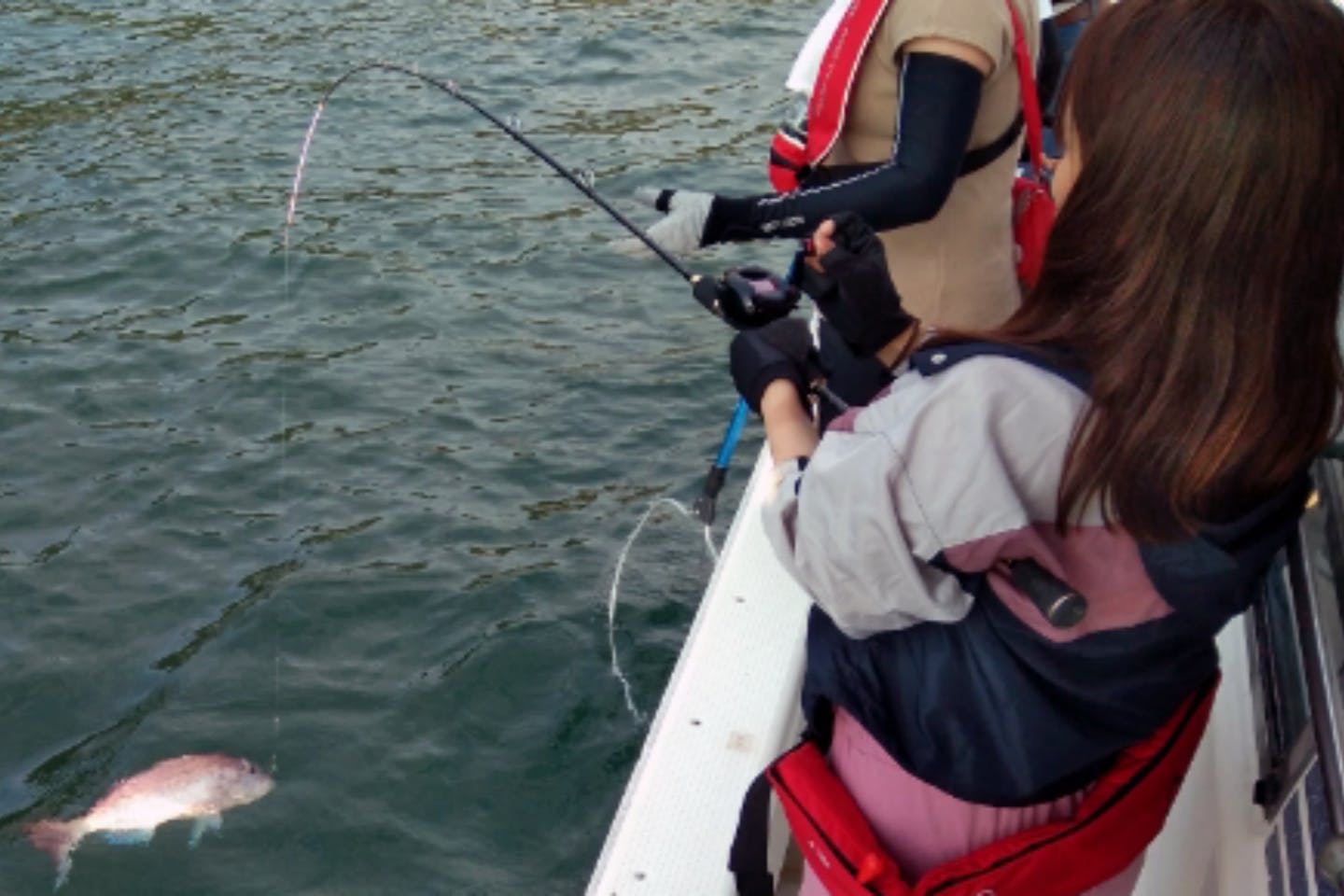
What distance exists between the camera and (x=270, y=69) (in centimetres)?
982

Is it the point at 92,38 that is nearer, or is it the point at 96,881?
the point at 96,881

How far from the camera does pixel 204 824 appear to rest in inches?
161

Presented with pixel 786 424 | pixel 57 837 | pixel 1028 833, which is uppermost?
pixel 786 424

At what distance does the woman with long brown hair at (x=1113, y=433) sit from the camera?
1.56m

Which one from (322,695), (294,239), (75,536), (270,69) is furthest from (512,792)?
(270,69)

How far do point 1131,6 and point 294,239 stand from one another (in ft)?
21.2

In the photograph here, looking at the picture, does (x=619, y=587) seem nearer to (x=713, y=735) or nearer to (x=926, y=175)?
(x=713, y=735)

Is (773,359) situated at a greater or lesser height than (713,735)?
greater

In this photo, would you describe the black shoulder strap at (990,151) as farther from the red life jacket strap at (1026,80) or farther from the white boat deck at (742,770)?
the white boat deck at (742,770)

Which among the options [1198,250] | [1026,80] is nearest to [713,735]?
[1026,80]

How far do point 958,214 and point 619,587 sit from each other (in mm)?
2404

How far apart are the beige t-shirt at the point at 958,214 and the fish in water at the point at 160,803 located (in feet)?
8.04

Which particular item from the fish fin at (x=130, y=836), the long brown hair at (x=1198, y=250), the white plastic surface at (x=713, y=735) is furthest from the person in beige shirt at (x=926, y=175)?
the fish fin at (x=130, y=836)

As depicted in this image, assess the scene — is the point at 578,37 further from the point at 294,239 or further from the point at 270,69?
the point at 294,239
